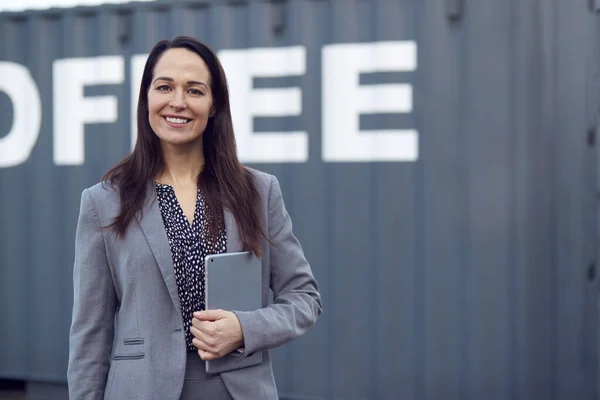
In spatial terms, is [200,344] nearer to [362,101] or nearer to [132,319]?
[132,319]

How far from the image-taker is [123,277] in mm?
1822

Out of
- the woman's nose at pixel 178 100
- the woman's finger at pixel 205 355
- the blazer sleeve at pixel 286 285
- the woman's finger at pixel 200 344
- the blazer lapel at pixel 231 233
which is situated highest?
the woman's nose at pixel 178 100

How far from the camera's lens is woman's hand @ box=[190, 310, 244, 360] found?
176 cm

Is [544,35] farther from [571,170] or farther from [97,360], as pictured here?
[97,360]

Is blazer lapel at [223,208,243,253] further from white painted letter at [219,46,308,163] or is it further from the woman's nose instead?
white painted letter at [219,46,308,163]

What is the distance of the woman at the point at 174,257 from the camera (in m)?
1.81

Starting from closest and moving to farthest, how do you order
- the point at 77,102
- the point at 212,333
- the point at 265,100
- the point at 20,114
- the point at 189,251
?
the point at 212,333, the point at 189,251, the point at 265,100, the point at 77,102, the point at 20,114

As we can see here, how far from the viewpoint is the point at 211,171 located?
6.51 ft

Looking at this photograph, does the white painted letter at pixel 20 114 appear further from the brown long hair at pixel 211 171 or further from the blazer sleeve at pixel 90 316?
the blazer sleeve at pixel 90 316

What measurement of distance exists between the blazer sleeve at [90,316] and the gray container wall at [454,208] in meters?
2.75

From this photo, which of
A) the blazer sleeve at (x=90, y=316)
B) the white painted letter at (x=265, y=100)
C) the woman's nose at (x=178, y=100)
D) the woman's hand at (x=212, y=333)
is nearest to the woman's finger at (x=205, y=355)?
the woman's hand at (x=212, y=333)

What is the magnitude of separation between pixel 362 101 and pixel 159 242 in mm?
2837

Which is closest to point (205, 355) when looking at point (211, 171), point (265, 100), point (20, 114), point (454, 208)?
point (211, 171)

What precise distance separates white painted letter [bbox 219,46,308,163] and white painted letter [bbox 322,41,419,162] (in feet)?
0.58
